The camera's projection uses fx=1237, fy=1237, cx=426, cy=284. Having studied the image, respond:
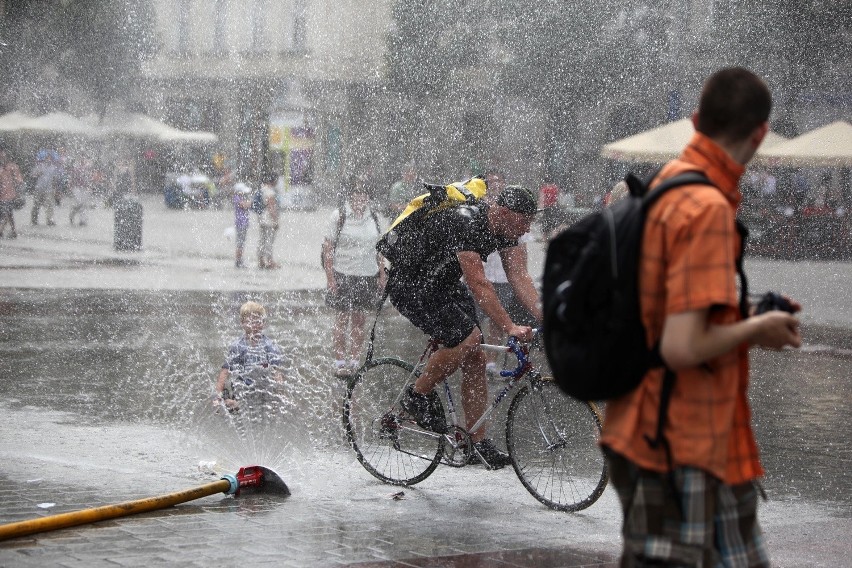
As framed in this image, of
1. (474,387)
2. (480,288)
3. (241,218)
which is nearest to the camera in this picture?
(480,288)

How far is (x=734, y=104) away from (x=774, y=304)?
49 centimetres

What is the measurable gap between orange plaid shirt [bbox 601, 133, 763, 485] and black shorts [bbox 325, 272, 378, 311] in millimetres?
7747

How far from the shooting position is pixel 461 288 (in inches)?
263

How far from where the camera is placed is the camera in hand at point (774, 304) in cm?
299

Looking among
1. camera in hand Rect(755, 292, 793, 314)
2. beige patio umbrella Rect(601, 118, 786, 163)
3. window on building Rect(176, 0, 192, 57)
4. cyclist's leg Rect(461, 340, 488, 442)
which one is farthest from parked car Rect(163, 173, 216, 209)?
camera in hand Rect(755, 292, 793, 314)

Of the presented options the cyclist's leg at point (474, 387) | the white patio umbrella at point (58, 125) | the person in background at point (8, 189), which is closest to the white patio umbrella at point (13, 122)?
the white patio umbrella at point (58, 125)

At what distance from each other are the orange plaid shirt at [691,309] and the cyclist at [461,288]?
328 cm

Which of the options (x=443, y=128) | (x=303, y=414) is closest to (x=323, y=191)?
(x=443, y=128)

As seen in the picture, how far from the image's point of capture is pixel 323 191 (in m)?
35.5

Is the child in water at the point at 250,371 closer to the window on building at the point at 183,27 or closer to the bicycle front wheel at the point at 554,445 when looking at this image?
the bicycle front wheel at the point at 554,445

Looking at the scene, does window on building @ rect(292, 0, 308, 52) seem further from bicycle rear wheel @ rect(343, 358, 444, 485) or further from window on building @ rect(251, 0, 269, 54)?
bicycle rear wheel @ rect(343, 358, 444, 485)

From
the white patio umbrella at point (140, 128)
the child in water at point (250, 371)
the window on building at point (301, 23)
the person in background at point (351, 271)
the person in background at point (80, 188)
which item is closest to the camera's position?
the child in water at point (250, 371)

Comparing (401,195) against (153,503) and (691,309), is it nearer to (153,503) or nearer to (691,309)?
(153,503)

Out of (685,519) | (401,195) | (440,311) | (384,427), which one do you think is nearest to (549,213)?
(401,195)
